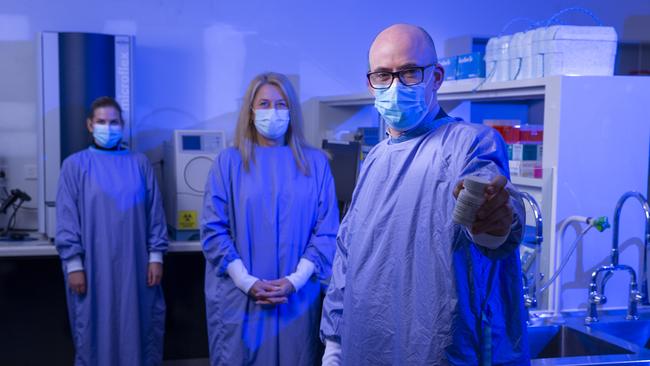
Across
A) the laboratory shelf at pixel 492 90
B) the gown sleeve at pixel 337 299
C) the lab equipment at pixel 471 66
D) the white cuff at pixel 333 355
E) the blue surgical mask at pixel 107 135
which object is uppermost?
the lab equipment at pixel 471 66

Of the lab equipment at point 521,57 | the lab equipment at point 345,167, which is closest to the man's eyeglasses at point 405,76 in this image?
the lab equipment at point 521,57

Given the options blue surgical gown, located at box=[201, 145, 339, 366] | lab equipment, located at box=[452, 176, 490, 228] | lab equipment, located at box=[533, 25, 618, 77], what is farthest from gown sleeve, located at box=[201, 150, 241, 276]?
lab equipment, located at box=[452, 176, 490, 228]

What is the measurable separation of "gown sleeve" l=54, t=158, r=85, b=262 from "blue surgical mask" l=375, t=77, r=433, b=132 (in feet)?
5.98

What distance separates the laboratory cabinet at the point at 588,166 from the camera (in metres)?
1.92

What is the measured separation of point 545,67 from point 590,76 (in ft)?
0.62

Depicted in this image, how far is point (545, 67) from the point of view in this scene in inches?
82.8

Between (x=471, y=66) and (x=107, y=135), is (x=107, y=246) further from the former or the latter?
(x=471, y=66)

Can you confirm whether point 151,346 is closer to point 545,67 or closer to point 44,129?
point 44,129

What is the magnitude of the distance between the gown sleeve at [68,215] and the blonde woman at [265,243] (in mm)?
643

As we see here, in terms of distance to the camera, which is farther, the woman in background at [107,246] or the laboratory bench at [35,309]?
the laboratory bench at [35,309]

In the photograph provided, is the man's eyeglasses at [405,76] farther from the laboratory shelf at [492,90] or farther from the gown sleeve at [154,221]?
the gown sleeve at [154,221]

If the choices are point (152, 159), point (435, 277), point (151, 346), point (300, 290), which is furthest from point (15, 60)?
point (435, 277)

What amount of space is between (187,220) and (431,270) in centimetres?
215

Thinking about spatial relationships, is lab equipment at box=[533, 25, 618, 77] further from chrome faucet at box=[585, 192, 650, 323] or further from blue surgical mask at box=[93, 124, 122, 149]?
blue surgical mask at box=[93, 124, 122, 149]
